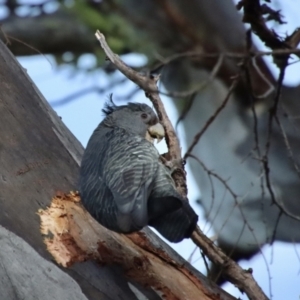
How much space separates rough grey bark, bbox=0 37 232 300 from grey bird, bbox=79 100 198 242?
0.16 m

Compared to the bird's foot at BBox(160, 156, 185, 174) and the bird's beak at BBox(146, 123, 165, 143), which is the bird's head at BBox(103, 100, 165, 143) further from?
the bird's foot at BBox(160, 156, 185, 174)

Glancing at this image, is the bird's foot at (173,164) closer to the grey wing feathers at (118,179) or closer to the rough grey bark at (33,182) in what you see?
the grey wing feathers at (118,179)

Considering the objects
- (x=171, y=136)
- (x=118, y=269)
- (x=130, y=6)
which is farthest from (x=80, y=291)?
(x=130, y=6)

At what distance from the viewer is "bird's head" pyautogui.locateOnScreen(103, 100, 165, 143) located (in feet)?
8.72

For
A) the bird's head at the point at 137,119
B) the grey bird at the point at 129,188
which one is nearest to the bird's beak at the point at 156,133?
the bird's head at the point at 137,119

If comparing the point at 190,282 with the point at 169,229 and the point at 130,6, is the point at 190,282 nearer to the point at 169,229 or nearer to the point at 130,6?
the point at 169,229

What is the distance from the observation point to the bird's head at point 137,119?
2.66 m

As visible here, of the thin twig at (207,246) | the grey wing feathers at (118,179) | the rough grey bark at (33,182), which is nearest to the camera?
the grey wing feathers at (118,179)

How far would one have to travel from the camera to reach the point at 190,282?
2.46 metres

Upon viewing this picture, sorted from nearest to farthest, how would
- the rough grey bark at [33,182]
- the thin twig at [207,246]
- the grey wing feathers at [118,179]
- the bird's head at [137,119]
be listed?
the grey wing feathers at [118,179] → the rough grey bark at [33,182] → the thin twig at [207,246] → the bird's head at [137,119]

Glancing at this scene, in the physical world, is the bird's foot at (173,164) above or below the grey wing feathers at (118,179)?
above

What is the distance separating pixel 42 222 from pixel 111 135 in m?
0.35

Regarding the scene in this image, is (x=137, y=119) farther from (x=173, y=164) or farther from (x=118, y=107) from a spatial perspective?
(x=173, y=164)

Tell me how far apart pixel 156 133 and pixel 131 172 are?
1.72ft
